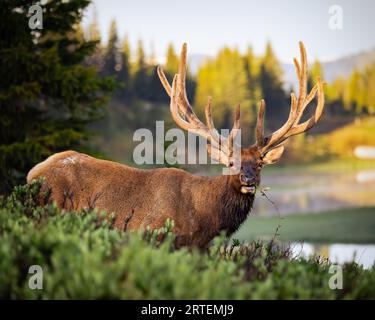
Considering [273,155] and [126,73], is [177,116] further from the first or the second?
[126,73]

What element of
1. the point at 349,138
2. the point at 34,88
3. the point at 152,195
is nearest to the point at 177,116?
the point at 152,195

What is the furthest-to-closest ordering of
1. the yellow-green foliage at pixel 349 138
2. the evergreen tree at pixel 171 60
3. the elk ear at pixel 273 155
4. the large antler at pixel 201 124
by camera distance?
the evergreen tree at pixel 171 60, the yellow-green foliage at pixel 349 138, the elk ear at pixel 273 155, the large antler at pixel 201 124

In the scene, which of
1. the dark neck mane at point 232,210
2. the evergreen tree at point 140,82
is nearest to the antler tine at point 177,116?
the dark neck mane at point 232,210

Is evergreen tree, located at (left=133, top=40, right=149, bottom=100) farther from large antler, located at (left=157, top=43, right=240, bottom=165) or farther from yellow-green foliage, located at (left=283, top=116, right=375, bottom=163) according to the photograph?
large antler, located at (left=157, top=43, right=240, bottom=165)

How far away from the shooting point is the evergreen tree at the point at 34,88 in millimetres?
11062

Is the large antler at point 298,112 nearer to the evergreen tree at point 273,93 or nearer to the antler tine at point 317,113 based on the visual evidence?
the antler tine at point 317,113

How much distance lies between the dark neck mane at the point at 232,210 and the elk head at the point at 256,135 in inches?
5.2

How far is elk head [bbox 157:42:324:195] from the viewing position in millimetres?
6238

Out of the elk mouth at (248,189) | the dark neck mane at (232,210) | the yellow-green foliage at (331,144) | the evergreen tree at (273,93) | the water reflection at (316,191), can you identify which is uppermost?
the evergreen tree at (273,93)

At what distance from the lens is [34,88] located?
37.1 feet

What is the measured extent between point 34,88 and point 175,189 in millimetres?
6159

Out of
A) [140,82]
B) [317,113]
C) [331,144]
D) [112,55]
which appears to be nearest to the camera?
[317,113]

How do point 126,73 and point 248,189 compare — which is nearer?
point 248,189

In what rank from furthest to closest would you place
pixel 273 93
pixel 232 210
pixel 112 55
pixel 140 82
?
1. pixel 273 93
2. pixel 140 82
3. pixel 112 55
4. pixel 232 210
